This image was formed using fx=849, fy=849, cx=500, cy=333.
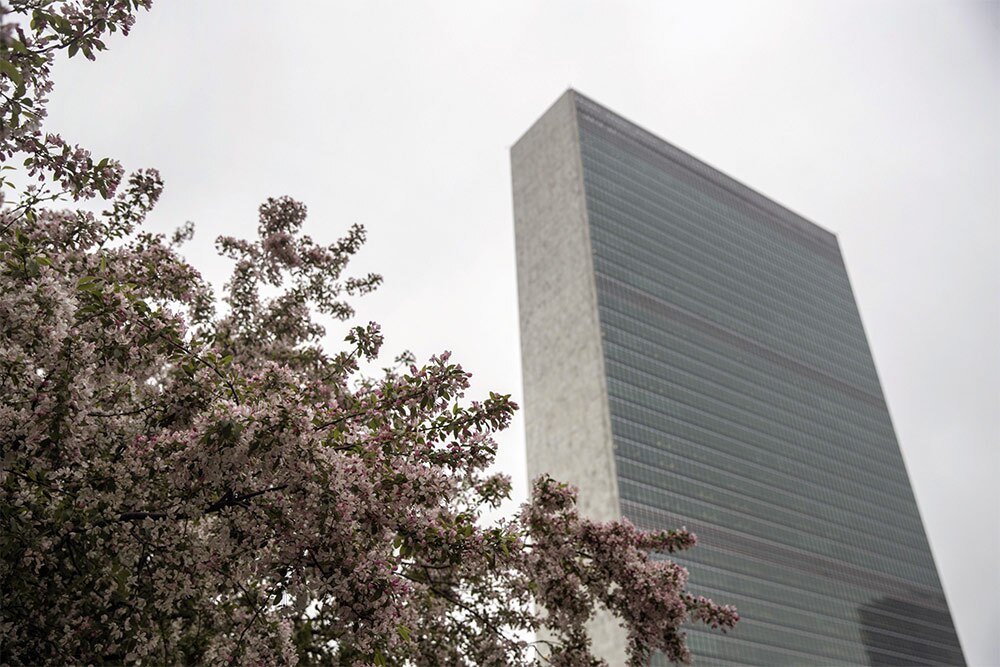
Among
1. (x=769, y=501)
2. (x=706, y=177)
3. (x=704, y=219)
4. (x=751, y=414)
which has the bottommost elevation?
(x=769, y=501)

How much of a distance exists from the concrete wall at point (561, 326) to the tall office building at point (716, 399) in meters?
0.35

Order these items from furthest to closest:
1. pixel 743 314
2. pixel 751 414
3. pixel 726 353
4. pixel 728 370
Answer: pixel 743 314
pixel 726 353
pixel 728 370
pixel 751 414

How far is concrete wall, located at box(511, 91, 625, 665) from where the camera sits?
107750mm

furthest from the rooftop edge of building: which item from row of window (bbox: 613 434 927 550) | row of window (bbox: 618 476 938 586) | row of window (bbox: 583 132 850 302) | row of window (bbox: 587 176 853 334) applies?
row of window (bbox: 618 476 938 586)

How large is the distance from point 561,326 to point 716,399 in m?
25.9

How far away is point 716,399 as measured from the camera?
12612 cm

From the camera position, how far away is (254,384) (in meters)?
7.04

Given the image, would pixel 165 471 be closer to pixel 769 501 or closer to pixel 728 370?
pixel 769 501

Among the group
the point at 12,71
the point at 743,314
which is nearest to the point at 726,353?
the point at 743,314

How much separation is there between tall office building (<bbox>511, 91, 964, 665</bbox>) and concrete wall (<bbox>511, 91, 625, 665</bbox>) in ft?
1.15

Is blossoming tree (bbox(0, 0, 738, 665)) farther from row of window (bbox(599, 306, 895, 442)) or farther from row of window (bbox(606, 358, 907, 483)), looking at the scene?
row of window (bbox(599, 306, 895, 442))

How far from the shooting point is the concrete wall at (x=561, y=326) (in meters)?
108

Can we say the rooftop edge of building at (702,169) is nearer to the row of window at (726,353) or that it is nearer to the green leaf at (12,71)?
the row of window at (726,353)

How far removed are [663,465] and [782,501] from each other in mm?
27084
